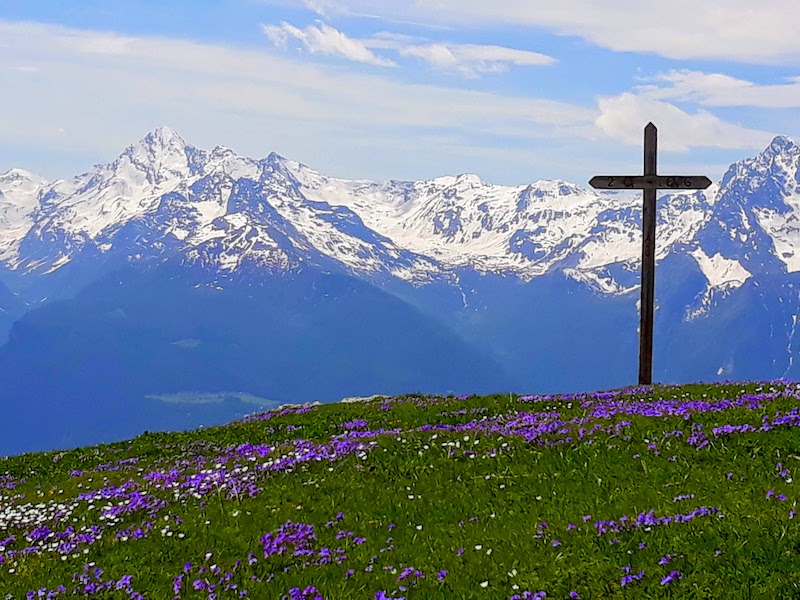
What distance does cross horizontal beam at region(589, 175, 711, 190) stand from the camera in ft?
91.9

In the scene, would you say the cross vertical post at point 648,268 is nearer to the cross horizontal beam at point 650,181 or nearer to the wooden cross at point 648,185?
the wooden cross at point 648,185

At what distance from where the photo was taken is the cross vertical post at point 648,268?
91.9 ft

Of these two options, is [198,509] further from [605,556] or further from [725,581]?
[725,581]

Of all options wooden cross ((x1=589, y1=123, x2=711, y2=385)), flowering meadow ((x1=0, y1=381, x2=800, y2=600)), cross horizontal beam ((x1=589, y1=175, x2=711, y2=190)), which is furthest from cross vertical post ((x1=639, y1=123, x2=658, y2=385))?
flowering meadow ((x1=0, y1=381, x2=800, y2=600))

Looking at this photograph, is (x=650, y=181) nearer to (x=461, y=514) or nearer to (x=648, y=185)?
(x=648, y=185)

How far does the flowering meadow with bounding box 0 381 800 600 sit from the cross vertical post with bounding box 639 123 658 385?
18.9ft

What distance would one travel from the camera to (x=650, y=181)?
2828 centimetres

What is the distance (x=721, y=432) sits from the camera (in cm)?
1619

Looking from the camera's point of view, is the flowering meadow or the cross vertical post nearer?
the flowering meadow

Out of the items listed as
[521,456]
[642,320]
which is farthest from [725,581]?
[642,320]

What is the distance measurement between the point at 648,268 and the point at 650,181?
3.05m

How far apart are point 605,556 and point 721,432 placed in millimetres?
6421

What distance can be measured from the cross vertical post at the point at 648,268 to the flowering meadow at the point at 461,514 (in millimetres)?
5748

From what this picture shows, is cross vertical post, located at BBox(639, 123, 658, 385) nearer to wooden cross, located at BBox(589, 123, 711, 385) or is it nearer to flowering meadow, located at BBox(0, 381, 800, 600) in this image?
wooden cross, located at BBox(589, 123, 711, 385)
